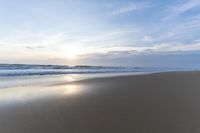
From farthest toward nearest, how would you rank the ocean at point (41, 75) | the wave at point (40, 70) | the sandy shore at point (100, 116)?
Answer: the wave at point (40, 70) → the ocean at point (41, 75) → the sandy shore at point (100, 116)

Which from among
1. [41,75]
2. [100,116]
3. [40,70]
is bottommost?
[100,116]

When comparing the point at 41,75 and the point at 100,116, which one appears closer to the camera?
the point at 100,116

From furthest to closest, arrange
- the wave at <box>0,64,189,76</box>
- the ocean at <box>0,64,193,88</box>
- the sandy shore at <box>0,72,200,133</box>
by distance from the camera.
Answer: the wave at <box>0,64,189,76</box>, the ocean at <box>0,64,193,88</box>, the sandy shore at <box>0,72,200,133</box>

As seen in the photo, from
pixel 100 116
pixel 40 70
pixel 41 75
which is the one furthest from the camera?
pixel 40 70

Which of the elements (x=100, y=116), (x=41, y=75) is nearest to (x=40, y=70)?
(x=41, y=75)

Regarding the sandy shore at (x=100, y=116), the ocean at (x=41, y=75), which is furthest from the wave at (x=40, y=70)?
the sandy shore at (x=100, y=116)

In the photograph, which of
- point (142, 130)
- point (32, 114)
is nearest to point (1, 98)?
point (32, 114)

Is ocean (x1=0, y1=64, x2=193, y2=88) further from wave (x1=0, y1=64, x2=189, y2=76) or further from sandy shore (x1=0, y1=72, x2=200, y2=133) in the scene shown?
sandy shore (x1=0, y1=72, x2=200, y2=133)

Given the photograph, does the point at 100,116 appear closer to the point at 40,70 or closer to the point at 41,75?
the point at 41,75

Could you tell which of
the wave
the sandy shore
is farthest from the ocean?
the sandy shore

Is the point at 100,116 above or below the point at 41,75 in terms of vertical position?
below

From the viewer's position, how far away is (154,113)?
18.3ft

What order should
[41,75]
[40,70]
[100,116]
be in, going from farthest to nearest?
[40,70]
[41,75]
[100,116]

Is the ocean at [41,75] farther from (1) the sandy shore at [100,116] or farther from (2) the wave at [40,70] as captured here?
(1) the sandy shore at [100,116]
